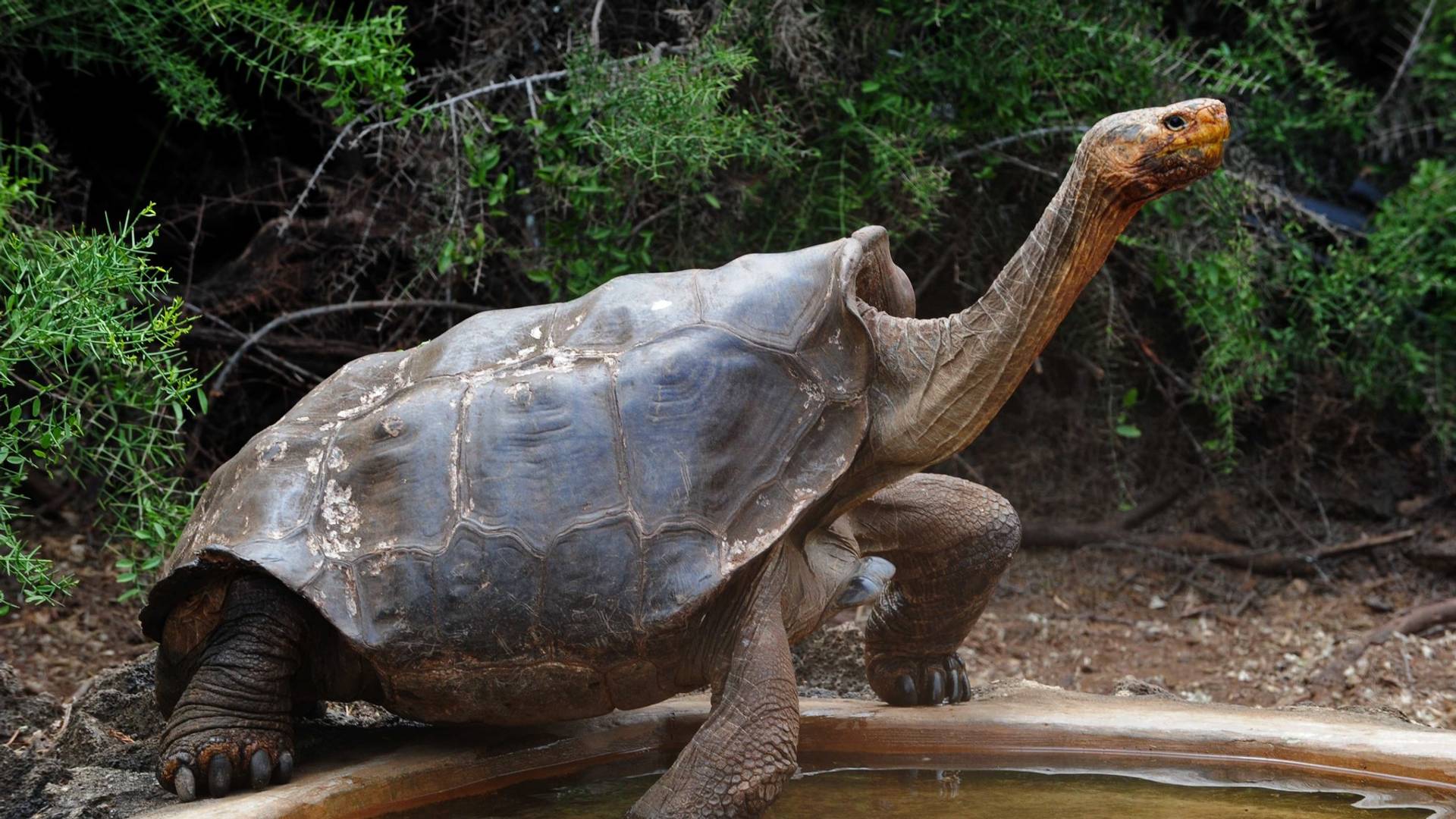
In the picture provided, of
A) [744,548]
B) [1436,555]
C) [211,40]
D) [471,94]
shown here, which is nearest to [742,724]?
[744,548]

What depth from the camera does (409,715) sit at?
334 cm

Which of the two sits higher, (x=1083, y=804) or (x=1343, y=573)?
(x=1083, y=804)

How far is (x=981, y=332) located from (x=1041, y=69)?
225 cm

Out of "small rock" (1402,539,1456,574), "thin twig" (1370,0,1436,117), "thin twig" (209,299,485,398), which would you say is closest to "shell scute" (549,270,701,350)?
"thin twig" (209,299,485,398)

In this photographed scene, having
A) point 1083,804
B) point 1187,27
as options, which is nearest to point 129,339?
point 1083,804

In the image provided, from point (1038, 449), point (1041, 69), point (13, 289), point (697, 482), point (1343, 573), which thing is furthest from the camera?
point (1038, 449)

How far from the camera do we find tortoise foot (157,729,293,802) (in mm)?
3061

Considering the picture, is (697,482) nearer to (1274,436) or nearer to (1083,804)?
(1083,804)

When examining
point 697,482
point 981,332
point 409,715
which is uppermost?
point 981,332

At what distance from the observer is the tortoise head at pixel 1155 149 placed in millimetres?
2697

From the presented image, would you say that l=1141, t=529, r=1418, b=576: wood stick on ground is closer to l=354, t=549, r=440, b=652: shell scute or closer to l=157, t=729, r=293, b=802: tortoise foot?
l=354, t=549, r=440, b=652: shell scute

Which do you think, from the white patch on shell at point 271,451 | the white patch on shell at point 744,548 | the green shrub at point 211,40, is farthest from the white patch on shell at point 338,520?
the green shrub at point 211,40

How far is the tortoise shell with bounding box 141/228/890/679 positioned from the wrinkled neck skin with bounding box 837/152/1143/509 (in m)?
0.10

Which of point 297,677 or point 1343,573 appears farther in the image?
point 1343,573
